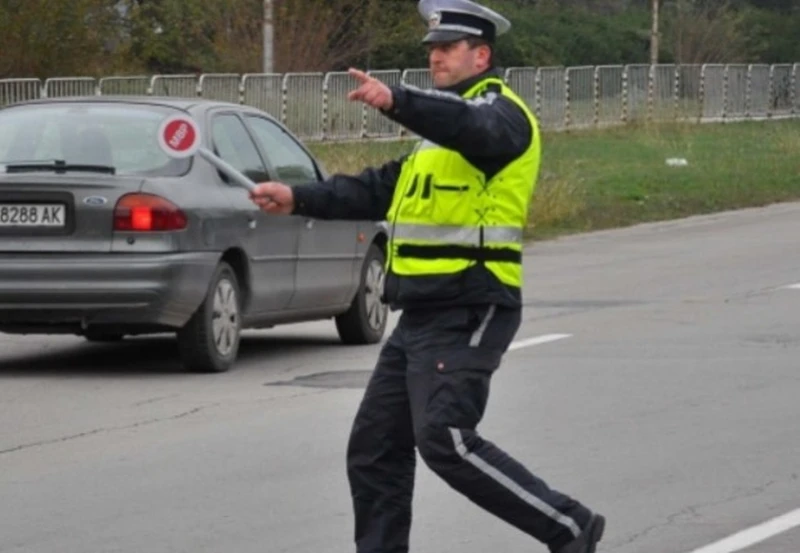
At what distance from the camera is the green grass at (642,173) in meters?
27.1

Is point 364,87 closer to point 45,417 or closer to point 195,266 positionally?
point 45,417

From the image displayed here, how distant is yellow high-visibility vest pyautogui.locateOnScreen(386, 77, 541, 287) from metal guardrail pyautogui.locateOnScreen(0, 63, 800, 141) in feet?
104

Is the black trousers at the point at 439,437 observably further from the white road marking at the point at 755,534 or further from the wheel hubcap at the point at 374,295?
the wheel hubcap at the point at 374,295

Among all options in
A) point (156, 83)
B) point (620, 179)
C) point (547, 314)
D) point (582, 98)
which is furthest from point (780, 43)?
point (547, 314)

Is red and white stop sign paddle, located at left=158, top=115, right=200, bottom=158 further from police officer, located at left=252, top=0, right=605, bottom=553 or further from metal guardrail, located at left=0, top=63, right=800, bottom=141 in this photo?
metal guardrail, located at left=0, top=63, right=800, bottom=141

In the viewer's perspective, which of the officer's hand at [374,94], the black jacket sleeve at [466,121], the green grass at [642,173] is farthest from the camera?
the green grass at [642,173]

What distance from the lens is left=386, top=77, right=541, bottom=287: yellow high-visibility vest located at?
6.65 metres

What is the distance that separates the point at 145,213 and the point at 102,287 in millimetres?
447

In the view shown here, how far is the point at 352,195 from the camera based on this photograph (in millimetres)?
6965

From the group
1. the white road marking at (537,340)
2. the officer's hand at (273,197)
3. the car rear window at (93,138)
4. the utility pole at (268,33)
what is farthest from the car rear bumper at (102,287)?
the utility pole at (268,33)

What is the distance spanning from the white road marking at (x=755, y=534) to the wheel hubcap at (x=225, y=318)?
15.3 feet

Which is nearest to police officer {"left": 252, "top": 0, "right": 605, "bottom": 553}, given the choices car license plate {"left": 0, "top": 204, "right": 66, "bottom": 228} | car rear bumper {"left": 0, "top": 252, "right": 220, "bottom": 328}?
car rear bumper {"left": 0, "top": 252, "right": 220, "bottom": 328}

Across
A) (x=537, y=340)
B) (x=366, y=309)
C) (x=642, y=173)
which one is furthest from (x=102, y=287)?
(x=642, y=173)

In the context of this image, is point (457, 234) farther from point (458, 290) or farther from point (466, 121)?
point (466, 121)
